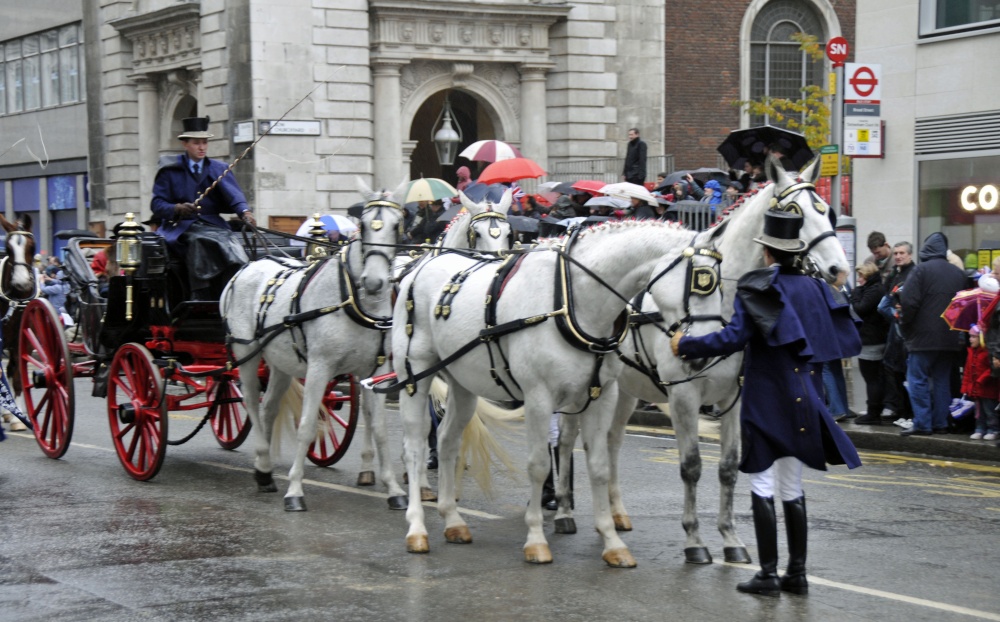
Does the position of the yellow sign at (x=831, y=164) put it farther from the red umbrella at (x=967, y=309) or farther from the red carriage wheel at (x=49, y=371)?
the red carriage wheel at (x=49, y=371)

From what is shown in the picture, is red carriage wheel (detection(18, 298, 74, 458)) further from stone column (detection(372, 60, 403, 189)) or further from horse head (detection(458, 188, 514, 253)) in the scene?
stone column (detection(372, 60, 403, 189))

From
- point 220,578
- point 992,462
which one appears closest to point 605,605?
point 220,578

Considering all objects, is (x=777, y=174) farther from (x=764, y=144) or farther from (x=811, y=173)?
(x=764, y=144)

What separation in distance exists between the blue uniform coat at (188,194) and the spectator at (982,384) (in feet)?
23.1

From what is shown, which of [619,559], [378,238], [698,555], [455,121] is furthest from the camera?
[455,121]

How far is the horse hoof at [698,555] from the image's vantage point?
776cm

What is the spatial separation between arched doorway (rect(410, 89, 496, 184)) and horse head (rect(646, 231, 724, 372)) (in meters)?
22.9

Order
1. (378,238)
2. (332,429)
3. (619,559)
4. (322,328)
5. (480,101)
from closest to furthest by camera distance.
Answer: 1. (619,559)
2. (378,238)
3. (322,328)
4. (332,429)
5. (480,101)

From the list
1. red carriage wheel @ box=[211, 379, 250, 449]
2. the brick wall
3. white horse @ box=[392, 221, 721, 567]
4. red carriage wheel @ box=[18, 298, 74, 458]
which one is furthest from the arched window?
white horse @ box=[392, 221, 721, 567]

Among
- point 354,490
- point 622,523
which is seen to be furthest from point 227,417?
point 622,523

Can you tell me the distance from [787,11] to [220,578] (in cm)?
2847

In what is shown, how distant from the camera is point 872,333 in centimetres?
1442

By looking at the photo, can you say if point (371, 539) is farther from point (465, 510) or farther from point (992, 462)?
point (992, 462)

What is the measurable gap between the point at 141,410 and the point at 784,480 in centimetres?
585
